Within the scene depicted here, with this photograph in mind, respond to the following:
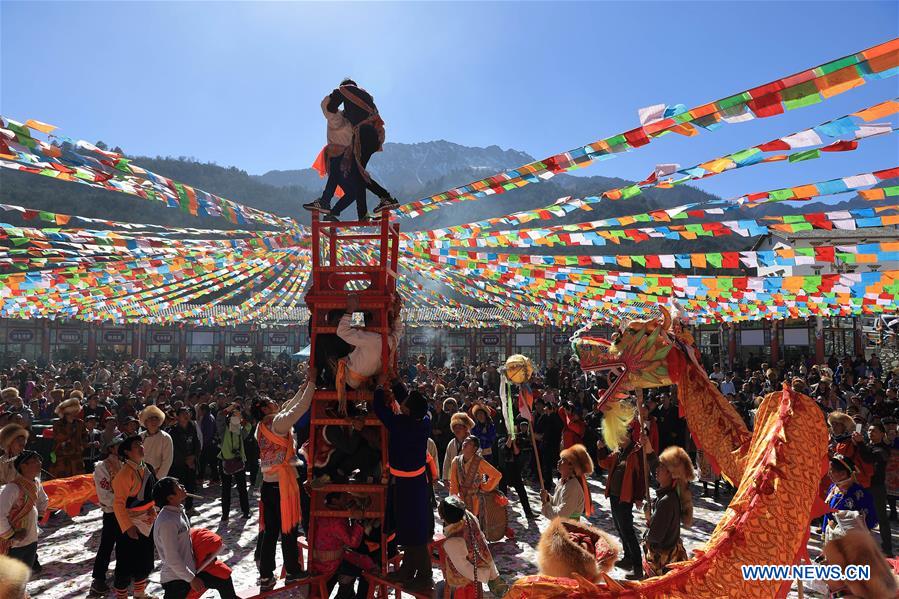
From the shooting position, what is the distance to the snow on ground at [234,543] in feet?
20.1

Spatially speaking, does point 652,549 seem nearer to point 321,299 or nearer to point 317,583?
point 317,583

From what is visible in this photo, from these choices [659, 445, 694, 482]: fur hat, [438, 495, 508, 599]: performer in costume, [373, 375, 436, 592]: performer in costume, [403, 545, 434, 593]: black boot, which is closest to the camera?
[438, 495, 508, 599]: performer in costume

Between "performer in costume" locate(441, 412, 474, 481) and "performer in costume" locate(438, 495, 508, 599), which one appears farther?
"performer in costume" locate(441, 412, 474, 481)

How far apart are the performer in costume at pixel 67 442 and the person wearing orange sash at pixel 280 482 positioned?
4238 millimetres

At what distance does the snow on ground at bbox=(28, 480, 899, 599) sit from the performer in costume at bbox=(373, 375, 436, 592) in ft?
4.14

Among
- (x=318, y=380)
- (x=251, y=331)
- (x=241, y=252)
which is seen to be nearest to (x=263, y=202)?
(x=251, y=331)

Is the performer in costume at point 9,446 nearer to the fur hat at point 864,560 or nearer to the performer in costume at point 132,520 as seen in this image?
the performer in costume at point 132,520

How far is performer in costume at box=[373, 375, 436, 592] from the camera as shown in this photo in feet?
14.7

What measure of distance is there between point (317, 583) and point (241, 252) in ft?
19.4

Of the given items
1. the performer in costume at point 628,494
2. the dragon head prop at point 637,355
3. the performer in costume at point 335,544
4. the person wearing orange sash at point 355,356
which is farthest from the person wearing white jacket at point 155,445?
the performer in costume at point 628,494

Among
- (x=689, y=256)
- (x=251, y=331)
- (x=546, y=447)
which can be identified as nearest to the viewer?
(x=689, y=256)

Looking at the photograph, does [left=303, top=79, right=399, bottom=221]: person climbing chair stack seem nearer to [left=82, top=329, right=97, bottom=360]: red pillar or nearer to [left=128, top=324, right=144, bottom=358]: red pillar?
[left=128, top=324, right=144, bottom=358]: red pillar

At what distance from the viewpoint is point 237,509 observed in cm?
932

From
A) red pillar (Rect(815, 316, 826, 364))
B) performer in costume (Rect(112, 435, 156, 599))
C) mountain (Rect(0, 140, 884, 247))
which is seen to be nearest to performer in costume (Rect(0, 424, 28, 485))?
performer in costume (Rect(112, 435, 156, 599))
